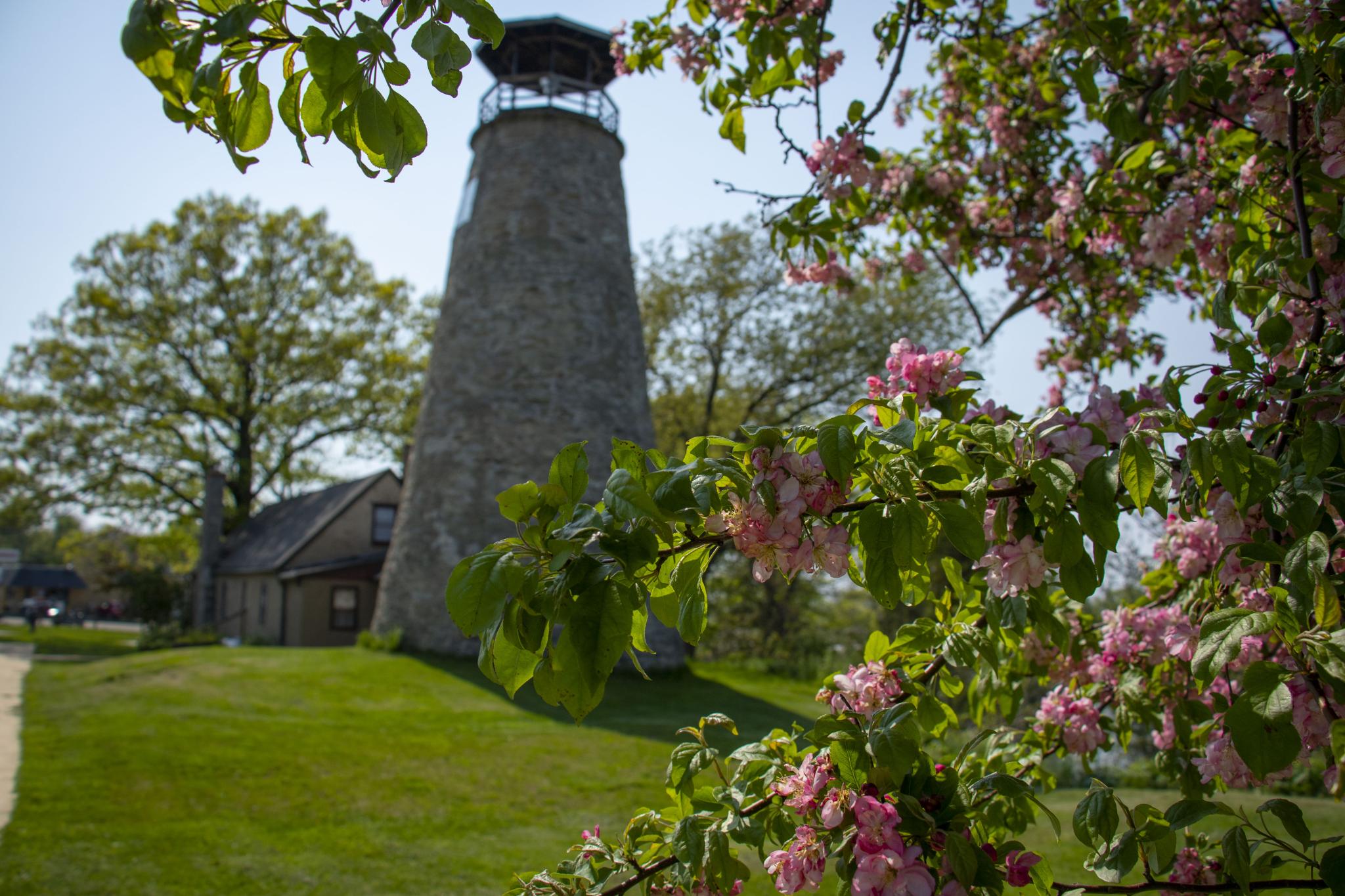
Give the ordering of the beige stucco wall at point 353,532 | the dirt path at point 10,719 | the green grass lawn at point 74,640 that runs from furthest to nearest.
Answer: the beige stucco wall at point 353,532, the green grass lawn at point 74,640, the dirt path at point 10,719

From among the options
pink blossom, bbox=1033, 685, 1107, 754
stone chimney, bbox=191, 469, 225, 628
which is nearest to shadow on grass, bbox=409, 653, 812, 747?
pink blossom, bbox=1033, 685, 1107, 754

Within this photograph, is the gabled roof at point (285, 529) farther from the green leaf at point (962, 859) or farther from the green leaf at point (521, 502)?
the green leaf at point (962, 859)

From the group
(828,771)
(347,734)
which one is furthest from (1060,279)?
(347,734)

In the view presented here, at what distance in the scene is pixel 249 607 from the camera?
26906 millimetres

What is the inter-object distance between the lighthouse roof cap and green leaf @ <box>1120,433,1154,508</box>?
18.2 m

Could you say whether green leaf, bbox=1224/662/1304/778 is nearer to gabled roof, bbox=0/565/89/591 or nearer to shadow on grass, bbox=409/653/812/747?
shadow on grass, bbox=409/653/812/747

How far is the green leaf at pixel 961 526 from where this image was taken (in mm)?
→ 1502

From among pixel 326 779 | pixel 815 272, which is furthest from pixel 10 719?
pixel 815 272

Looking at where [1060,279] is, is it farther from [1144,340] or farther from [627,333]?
[627,333]

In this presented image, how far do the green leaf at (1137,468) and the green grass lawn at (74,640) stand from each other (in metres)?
25.8

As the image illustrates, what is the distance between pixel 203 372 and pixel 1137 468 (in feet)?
103

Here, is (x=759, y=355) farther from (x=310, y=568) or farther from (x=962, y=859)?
(x=962, y=859)

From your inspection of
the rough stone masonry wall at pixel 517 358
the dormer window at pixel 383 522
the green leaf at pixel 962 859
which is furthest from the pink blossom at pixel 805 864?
the dormer window at pixel 383 522

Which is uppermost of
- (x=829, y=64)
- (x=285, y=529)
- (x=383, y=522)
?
(x=829, y=64)
